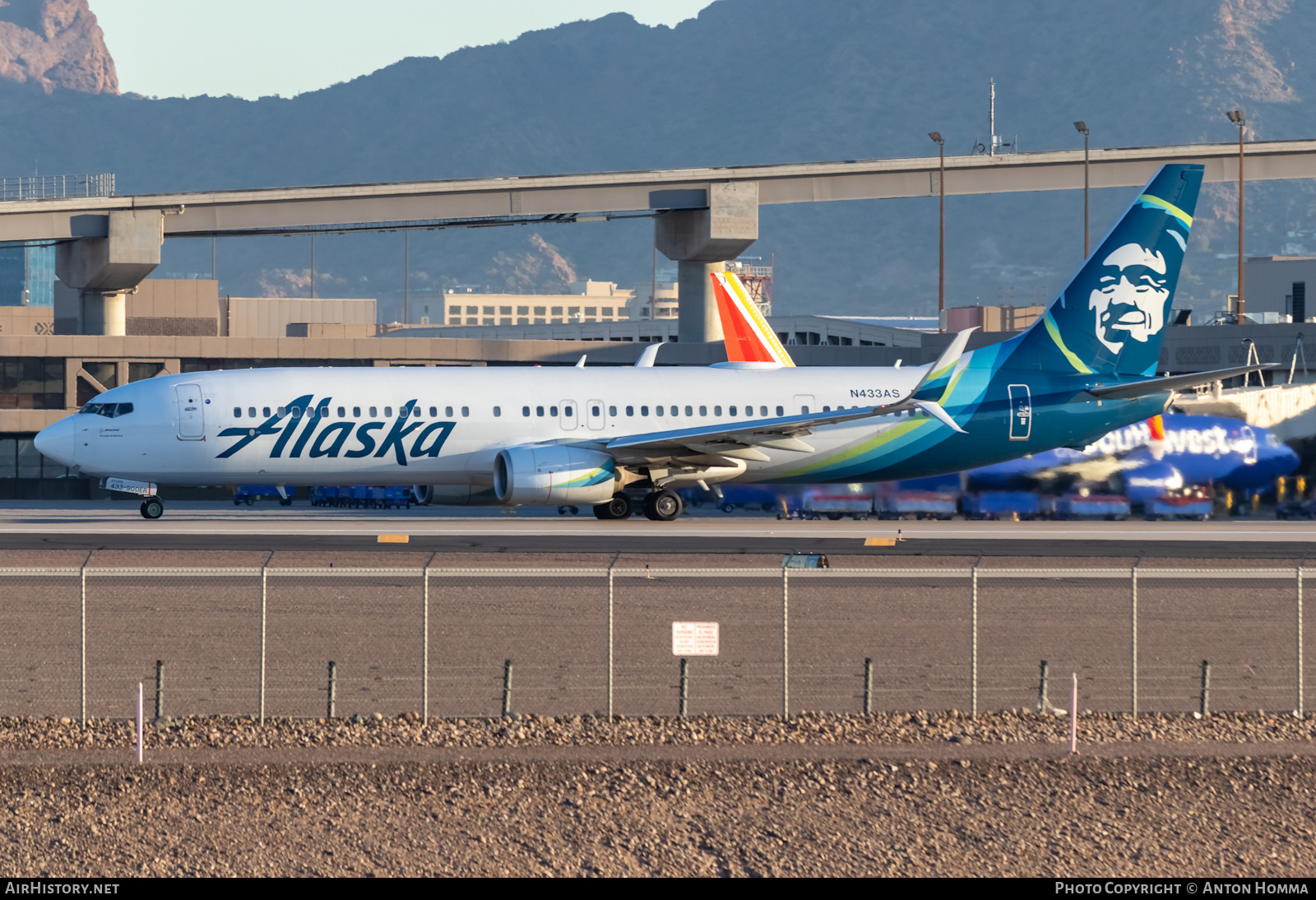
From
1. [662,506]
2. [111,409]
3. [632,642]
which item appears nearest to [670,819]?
[632,642]

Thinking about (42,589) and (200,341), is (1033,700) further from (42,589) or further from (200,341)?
(200,341)

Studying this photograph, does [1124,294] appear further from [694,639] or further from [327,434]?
[694,639]

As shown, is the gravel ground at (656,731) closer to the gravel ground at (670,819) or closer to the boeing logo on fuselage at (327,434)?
the gravel ground at (670,819)

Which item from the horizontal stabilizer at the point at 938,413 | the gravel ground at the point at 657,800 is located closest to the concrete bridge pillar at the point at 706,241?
the horizontal stabilizer at the point at 938,413

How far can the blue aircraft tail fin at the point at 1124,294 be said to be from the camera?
160 ft

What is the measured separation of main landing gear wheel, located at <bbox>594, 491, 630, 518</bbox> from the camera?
4712cm

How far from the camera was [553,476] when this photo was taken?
43594mm

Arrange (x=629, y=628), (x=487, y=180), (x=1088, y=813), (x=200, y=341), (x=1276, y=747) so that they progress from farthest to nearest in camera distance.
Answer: (x=487, y=180), (x=200, y=341), (x=629, y=628), (x=1276, y=747), (x=1088, y=813)

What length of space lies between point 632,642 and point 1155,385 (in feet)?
84.3

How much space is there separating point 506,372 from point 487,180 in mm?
29928

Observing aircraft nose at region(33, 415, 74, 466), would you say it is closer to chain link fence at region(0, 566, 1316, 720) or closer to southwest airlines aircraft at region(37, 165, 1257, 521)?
southwest airlines aircraft at region(37, 165, 1257, 521)

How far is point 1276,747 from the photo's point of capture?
19688 mm

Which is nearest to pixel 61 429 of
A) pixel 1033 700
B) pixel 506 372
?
pixel 506 372

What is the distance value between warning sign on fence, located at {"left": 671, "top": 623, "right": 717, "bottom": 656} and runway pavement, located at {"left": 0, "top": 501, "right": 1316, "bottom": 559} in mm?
17485
